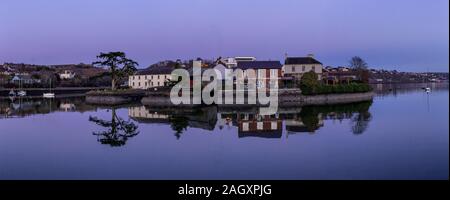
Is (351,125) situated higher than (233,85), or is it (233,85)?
(233,85)

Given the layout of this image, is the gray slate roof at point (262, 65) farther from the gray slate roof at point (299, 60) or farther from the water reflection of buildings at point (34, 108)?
the water reflection of buildings at point (34, 108)

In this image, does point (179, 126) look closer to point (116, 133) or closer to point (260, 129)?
point (116, 133)

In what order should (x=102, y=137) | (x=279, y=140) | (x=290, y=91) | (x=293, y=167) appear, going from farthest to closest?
1. (x=290, y=91)
2. (x=102, y=137)
3. (x=279, y=140)
4. (x=293, y=167)

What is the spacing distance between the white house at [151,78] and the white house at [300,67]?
18035mm

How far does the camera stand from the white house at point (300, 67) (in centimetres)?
4875

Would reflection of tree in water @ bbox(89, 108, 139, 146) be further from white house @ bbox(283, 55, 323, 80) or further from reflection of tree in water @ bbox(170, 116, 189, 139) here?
white house @ bbox(283, 55, 323, 80)

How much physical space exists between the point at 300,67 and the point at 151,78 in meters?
23.9

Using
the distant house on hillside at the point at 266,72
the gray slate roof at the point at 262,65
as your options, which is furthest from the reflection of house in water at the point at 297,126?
the gray slate roof at the point at 262,65

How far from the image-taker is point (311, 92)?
41.1 metres

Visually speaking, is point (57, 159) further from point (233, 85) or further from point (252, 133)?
point (233, 85)

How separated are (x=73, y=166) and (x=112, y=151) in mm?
2633
